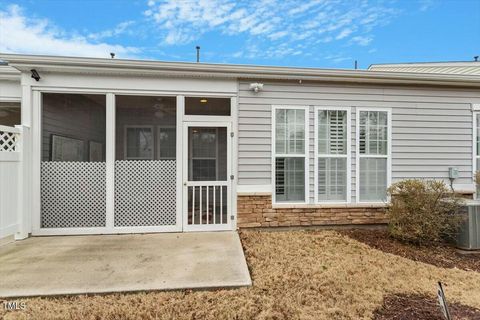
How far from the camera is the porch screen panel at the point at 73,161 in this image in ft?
15.1

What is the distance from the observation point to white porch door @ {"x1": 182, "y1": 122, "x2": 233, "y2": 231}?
4.89m

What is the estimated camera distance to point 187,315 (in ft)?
7.96

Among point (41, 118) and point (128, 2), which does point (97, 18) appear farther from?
point (41, 118)

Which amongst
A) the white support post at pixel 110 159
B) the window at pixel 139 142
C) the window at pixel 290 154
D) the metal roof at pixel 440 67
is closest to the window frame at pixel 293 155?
the window at pixel 290 154

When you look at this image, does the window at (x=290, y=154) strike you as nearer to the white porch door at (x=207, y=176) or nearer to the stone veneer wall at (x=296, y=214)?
the stone veneer wall at (x=296, y=214)

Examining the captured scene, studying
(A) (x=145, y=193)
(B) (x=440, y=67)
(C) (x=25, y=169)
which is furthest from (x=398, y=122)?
(C) (x=25, y=169)

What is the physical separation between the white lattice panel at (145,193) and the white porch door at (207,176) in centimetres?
31

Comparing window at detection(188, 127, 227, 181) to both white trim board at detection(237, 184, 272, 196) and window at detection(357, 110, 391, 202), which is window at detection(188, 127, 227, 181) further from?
window at detection(357, 110, 391, 202)

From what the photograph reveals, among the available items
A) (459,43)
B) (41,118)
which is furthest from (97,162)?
(459,43)

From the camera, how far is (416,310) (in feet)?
8.41

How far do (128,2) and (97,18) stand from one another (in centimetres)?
230

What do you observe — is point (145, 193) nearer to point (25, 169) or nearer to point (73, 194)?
point (73, 194)

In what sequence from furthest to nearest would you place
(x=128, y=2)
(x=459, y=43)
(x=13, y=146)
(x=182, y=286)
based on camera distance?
(x=459, y=43), (x=128, y=2), (x=13, y=146), (x=182, y=286)

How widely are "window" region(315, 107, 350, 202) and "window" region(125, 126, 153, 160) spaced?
10.4ft
